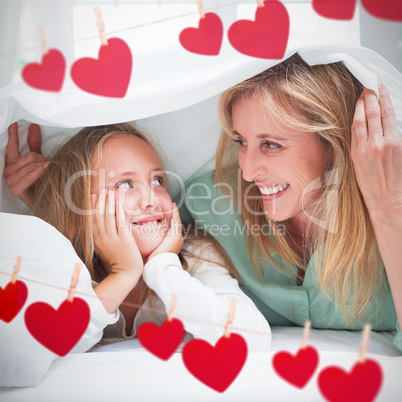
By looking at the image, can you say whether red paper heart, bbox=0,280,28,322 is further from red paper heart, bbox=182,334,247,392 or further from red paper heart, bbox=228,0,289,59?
red paper heart, bbox=228,0,289,59

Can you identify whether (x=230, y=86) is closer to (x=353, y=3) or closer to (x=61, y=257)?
(x=353, y=3)

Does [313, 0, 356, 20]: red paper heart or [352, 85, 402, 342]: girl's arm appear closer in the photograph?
[313, 0, 356, 20]: red paper heart

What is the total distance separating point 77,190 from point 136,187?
5.8 inches

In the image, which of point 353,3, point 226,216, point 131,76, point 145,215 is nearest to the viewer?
point 353,3

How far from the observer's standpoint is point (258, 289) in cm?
122

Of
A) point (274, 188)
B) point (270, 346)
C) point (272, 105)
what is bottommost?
point (270, 346)

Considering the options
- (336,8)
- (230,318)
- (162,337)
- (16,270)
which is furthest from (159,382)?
(336,8)

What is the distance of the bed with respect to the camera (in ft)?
2.77

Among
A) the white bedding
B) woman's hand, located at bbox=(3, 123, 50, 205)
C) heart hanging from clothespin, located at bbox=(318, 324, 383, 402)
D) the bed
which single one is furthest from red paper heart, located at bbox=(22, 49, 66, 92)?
heart hanging from clothespin, located at bbox=(318, 324, 383, 402)

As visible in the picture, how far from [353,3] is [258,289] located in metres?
0.70

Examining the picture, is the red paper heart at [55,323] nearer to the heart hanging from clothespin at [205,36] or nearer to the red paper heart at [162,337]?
the red paper heart at [162,337]

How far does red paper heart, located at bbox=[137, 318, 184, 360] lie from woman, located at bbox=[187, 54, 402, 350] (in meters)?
0.40

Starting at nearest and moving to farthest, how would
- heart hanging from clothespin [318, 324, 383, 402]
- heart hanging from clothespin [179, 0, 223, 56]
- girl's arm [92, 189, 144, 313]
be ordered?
heart hanging from clothespin [318, 324, 383, 402] → heart hanging from clothespin [179, 0, 223, 56] → girl's arm [92, 189, 144, 313]

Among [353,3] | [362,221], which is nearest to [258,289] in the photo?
[362,221]
